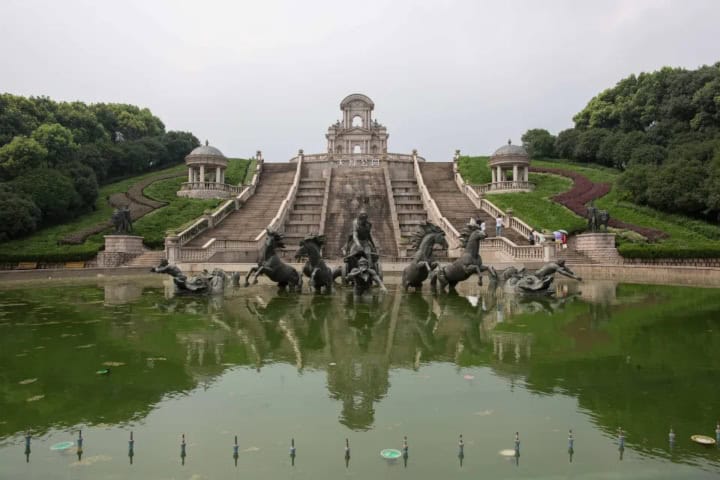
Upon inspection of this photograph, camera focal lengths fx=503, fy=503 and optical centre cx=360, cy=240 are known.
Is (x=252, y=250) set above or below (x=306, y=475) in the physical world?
above

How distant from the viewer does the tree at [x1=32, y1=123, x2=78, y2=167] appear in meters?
46.3

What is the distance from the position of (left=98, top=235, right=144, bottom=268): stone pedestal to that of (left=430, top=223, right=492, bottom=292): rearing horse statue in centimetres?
2054

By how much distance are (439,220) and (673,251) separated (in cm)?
1445

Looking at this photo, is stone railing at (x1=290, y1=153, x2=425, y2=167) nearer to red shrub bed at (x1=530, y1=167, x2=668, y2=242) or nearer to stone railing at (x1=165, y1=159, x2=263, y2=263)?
stone railing at (x1=165, y1=159, x2=263, y2=263)

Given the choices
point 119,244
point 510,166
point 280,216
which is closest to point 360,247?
point 119,244

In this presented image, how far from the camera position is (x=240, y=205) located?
4169 cm

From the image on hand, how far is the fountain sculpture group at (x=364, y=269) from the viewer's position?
50.2 ft

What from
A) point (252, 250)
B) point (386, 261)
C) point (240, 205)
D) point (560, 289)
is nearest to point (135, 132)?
point (240, 205)

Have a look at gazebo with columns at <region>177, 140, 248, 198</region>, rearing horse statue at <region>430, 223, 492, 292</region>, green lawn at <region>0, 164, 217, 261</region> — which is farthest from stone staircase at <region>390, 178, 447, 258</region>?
green lawn at <region>0, 164, 217, 261</region>

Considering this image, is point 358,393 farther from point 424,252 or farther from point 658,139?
point 658,139

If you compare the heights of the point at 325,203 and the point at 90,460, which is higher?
the point at 325,203

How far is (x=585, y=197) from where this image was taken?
136 feet

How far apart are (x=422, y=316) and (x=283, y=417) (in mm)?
6741

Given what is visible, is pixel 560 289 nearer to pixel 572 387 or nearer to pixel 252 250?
pixel 572 387
